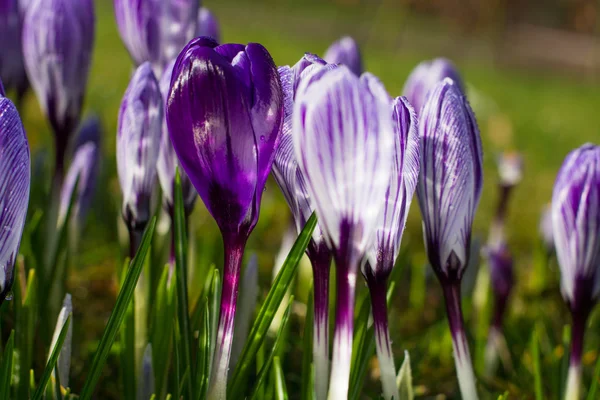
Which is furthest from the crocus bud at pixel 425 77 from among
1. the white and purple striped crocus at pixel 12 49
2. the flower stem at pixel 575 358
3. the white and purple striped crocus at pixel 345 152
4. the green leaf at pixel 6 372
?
the green leaf at pixel 6 372

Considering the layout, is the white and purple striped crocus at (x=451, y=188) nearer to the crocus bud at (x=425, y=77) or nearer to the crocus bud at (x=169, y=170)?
the crocus bud at (x=169, y=170)

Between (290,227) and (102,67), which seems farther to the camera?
Answer: (102,67)

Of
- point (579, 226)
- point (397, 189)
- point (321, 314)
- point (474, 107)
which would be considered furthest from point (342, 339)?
point (474, 107)

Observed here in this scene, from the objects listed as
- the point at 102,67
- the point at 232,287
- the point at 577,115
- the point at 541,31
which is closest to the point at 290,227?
the point at 232,287

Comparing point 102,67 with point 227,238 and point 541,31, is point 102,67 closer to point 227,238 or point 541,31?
point 227,238

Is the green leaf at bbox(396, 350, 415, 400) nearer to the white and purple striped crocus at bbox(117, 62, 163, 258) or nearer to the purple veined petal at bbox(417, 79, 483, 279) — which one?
the purple veined petal at bbox(417, 79, 483, 279)

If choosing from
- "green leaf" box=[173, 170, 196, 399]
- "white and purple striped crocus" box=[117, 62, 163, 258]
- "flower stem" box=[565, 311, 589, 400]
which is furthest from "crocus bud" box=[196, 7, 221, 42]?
"flower stem" box=[565, 311, 589, 400]
